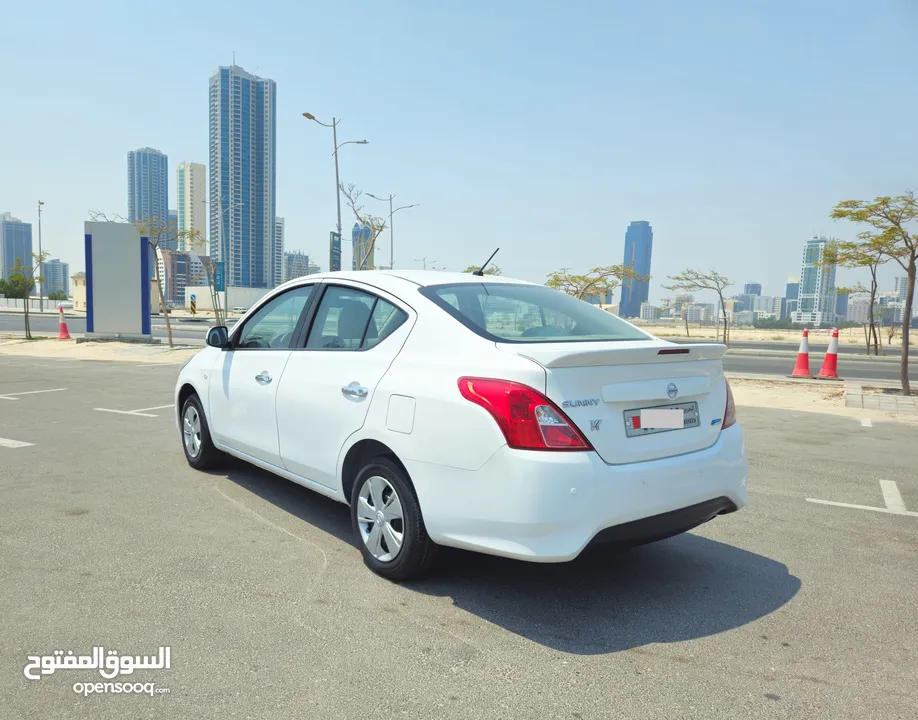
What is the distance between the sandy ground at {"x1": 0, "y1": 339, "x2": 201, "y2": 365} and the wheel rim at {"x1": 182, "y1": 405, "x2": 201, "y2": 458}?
40.1ft

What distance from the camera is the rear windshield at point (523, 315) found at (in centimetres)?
349

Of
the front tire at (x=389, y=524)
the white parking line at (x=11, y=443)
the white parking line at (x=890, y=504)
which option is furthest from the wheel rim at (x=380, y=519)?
the white parking line at (x=11, y=443)

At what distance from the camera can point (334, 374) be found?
383cm

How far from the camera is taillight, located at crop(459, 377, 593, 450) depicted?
286 centimetres

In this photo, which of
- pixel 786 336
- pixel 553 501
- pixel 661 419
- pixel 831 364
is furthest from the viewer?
pixel 786 336

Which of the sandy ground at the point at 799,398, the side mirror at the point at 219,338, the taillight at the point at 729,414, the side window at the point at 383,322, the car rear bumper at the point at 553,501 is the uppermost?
the side window at the point at 383,322

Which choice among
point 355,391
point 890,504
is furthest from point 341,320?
point 890,504

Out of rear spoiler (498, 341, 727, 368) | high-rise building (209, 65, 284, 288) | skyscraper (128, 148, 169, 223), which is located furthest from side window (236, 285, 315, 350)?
skyscraper (128, 148, 169, 223)

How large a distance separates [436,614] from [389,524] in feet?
1.75

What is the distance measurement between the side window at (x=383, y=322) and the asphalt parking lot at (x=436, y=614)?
125 centimetres

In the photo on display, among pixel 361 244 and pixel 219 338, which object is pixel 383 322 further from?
pixel 361 244

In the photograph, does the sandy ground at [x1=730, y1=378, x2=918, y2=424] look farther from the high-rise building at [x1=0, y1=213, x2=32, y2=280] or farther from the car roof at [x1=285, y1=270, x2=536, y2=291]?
the high-rise building at [x1=0, y1=213, x2=32, y2=280]

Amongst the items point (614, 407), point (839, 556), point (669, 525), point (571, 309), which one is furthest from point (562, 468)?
point (839, 556)

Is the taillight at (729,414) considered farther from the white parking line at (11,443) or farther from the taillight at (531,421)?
the white parking line at (11,443)
